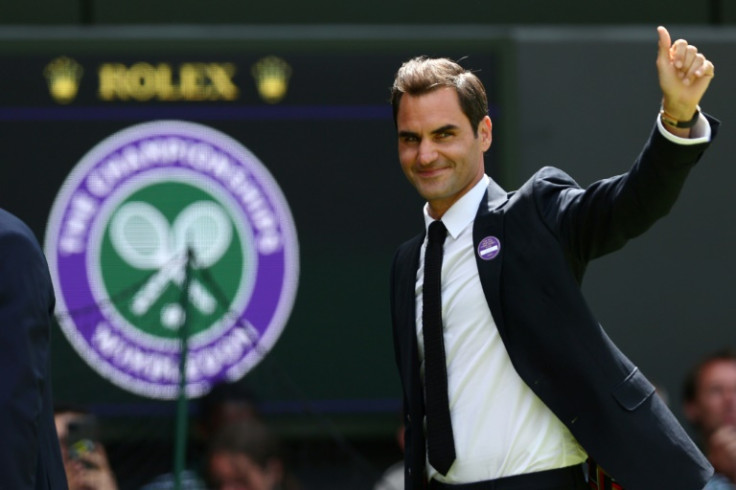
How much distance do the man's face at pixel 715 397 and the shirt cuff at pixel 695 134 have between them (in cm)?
272

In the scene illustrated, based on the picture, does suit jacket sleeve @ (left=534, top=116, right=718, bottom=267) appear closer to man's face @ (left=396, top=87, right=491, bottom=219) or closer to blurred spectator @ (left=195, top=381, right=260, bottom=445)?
man's face @ (left=396, top=87, right=491, bottom=219)

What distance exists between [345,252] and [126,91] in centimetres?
107

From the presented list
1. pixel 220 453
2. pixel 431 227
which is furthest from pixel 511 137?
pixel 431 227

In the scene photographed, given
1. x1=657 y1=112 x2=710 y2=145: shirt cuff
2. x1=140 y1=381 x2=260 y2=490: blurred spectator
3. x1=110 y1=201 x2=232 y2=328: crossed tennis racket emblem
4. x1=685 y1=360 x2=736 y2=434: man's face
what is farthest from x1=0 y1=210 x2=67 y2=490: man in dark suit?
x1=685 y1=360 x2=736 y2=434: man's face

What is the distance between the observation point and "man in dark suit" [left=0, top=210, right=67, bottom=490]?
2879mm

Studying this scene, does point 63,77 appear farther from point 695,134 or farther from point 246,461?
point 695,134

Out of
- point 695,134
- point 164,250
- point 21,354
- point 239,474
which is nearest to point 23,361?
point 21,354

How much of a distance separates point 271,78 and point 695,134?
125 inches

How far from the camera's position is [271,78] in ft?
20.1

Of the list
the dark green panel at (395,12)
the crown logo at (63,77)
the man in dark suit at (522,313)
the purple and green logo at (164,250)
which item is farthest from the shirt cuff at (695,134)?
the dark green panel at (395,12)

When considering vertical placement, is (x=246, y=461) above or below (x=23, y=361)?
below

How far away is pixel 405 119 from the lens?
3.62 meters

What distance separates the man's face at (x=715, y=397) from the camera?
5.74 metres

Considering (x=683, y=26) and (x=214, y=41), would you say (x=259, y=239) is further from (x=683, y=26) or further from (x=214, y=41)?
(x=683, y=26)
